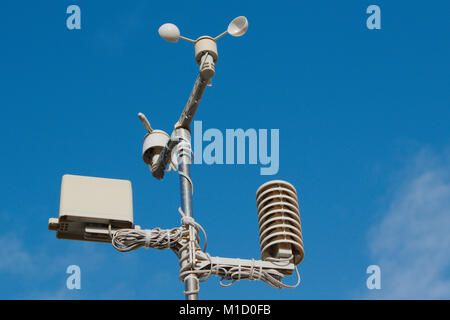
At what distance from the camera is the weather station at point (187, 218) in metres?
10.6

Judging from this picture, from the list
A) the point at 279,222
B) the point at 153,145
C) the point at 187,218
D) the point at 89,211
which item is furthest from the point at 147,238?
the point at 153,145

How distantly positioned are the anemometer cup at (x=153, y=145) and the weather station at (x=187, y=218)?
469 mm

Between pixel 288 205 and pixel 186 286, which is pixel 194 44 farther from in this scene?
pixel 186 286

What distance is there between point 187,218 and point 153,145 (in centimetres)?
221

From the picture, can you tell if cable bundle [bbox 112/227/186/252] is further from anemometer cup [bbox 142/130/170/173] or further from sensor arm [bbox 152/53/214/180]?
anemometer cup [bbox 142/130/170/173]

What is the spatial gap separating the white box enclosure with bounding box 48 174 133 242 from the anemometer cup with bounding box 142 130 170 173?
3.70 ft

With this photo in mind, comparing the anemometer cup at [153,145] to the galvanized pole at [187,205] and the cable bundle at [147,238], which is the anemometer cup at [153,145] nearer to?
the galvanized pole at [187,205]

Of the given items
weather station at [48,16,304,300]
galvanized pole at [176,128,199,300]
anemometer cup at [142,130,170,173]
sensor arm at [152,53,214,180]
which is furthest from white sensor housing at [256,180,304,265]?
anemometer cup at [142,130,170,173]

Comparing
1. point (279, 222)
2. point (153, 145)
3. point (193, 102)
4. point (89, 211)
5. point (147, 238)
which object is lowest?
point (147, 238)

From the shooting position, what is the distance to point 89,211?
1128cm

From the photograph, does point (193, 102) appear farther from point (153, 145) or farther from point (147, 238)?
point (147, 238)

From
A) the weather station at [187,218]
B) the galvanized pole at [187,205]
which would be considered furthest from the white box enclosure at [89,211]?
the galvanized pole at [187,205]
